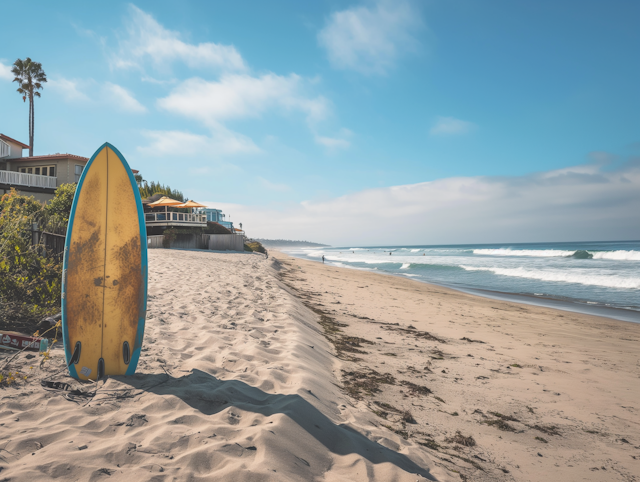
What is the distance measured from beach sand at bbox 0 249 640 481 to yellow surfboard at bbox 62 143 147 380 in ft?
0.93

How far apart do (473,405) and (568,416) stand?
1.01m

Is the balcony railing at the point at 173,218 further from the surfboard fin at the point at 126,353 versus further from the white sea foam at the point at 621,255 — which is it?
the white sea foam at the point at 621,255

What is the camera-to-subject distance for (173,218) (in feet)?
84.0

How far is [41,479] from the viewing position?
163 centimetres

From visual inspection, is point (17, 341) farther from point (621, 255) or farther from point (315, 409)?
point (621, 255)

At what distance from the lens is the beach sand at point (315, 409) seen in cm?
195

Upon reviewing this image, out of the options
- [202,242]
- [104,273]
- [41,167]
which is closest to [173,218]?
[202,242]

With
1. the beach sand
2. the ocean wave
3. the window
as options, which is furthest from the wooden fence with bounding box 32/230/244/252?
the ocean wave

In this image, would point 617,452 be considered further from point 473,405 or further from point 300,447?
point 300,447

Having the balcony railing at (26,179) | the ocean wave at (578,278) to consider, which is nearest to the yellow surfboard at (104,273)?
the ocean wave at (578,278)

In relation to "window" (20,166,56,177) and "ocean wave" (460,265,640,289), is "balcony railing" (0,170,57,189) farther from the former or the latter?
"ocean wave" (460,265,640,289)

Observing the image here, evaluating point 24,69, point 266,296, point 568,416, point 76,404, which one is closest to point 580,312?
point 568,416

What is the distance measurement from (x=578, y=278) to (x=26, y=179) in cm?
3837

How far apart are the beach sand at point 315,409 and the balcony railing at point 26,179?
87.0 feet
